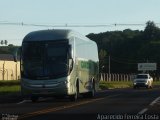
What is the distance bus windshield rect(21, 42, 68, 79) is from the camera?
31.3m

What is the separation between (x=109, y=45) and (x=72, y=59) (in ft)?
472

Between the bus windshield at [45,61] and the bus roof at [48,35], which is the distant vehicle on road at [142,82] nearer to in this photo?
the bus roof at [48,35]

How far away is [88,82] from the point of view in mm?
37000

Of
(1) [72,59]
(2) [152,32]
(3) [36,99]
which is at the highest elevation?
(2) [152,32]

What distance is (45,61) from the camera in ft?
103

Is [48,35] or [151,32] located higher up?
[151,32]

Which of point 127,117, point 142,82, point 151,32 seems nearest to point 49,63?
point 127,117

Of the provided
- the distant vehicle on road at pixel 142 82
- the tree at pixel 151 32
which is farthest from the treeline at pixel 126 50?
the distant vehicle on road at pixel 142 82

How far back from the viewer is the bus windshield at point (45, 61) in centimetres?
3127

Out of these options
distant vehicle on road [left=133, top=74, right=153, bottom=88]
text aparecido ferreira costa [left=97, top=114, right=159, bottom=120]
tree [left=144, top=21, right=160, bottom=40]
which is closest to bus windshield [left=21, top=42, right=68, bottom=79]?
text aparecido ferreira costa [left=97, top=114, right=159, bottom=120]

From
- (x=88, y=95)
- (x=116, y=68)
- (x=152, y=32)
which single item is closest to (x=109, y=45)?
(x=116, y=68)

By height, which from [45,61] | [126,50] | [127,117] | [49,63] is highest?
[126,50]

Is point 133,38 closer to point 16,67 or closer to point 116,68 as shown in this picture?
point 116,68

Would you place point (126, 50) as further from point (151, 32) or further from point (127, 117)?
point (127, 117)
